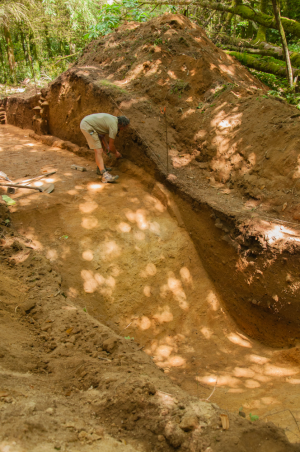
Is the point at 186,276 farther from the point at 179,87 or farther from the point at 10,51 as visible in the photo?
the point at 10,51

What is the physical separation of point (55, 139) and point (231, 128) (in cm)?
426

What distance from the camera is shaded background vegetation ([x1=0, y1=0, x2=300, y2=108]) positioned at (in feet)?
25.4

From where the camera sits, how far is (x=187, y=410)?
187cm

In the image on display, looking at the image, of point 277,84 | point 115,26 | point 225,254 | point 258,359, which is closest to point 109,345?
point 258,359

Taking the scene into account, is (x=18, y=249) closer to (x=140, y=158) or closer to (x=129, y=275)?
(x=129, y=275)

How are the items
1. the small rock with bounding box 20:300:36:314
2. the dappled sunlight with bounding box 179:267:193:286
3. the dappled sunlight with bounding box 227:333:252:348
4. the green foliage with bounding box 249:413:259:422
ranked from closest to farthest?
the green foliage with bounding box 249:413:259:422 → the small rock with bounding box 20:300:36:314 → the dappled sunlight with bounding box 227:333:252:348 → the dappled sunlight with bounding box 179:267:193:286

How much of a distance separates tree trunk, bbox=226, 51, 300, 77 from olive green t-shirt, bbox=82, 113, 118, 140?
5.16 m

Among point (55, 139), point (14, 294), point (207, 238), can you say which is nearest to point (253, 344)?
point (207, 238)

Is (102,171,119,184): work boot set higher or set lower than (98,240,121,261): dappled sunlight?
higher

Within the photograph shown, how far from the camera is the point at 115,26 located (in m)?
8.42

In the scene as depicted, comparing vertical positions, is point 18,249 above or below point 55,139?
below

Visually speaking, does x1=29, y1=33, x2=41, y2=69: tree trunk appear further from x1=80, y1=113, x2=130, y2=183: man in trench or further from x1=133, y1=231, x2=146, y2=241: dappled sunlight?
x1=133, y1=231, x2=146, y2=241: dappled sunlight

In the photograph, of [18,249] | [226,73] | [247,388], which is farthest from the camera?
Answer: [226,73]

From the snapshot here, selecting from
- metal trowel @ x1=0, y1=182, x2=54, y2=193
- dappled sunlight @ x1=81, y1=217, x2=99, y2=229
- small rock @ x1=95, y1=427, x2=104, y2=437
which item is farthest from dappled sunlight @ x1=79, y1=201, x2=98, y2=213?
small rock @ x1=95, y1=427, x2=104, y2=437
